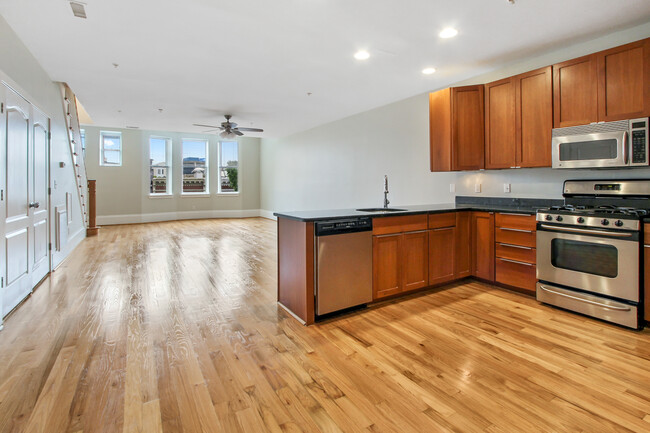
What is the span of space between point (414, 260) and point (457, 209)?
0.90 m

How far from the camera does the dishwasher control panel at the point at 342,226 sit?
289cm

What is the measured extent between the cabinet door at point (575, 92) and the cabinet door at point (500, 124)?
17.6 inches

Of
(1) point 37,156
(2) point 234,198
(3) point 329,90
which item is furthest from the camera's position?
(2) point 234,198

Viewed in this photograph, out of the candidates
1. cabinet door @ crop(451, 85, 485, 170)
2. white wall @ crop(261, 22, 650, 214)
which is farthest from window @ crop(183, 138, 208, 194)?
cabinet door @ crop(451, 85, 485, 170)

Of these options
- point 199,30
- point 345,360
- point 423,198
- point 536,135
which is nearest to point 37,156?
point 199,30

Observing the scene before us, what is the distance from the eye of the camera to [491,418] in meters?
1.68

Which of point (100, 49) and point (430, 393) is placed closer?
point (430, 393)

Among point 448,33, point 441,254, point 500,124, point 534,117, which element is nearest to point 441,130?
point 500,124

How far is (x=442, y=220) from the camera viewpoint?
12.5 feet

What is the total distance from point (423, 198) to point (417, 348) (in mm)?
3359

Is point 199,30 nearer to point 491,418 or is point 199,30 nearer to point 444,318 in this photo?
point 444,318

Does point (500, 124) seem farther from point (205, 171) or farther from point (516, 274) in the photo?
point (205, 171)

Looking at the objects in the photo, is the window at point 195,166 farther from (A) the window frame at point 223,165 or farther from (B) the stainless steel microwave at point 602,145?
(B) the stainless steel microwave at point 602,145

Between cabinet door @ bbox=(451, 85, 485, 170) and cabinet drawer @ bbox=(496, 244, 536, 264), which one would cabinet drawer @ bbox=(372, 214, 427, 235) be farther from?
cabinet door @ bbox=(451, 85, 485, 170)
